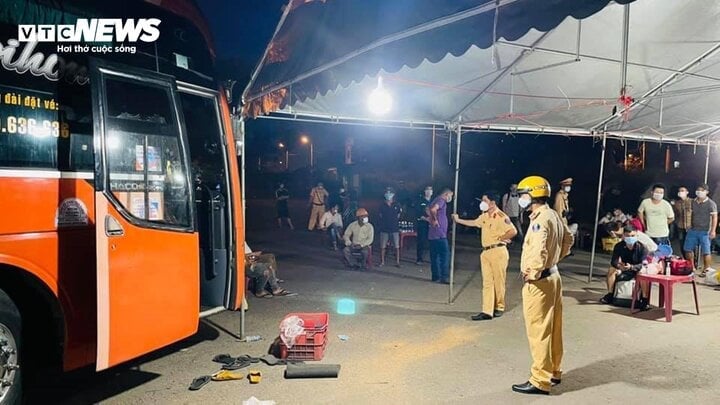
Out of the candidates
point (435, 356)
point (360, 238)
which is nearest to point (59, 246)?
point (435, 356)

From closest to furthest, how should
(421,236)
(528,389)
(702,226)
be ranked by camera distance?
(528,389)
(702,226)
(421,236)

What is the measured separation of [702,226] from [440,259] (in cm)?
555

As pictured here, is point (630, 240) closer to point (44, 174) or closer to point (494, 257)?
point (494, 257)

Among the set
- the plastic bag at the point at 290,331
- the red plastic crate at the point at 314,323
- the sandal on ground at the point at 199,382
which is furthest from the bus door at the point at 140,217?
the red plastic crate at the point at 314,323

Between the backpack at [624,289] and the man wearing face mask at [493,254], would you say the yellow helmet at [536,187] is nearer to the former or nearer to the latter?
the man wearing face mask at [493,254]

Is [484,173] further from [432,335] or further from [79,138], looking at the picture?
[79,138]

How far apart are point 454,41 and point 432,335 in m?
3.74

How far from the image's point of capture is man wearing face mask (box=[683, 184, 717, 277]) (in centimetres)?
957

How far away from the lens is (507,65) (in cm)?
710

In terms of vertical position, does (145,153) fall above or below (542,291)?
above

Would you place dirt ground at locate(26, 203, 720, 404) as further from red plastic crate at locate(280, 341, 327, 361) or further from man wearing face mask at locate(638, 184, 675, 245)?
man wearing face mask at locate(638, 184, 675, 245)

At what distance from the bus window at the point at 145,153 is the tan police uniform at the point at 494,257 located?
13.8 feet

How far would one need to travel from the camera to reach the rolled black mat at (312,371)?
471cm

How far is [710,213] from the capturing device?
956cm
